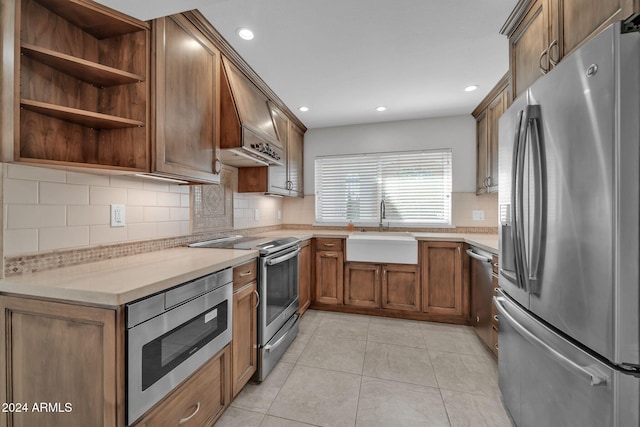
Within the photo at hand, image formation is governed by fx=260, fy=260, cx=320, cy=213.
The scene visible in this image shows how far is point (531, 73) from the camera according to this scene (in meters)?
1.49

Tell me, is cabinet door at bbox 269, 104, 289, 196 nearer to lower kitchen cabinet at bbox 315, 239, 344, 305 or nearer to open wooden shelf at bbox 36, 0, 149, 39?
lower kitchen cabinet at bbox 315, 239, 344, 305

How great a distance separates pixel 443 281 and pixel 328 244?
4.35ft

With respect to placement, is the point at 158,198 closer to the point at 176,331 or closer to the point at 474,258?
the point at 176,331

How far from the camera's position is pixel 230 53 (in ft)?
6.46

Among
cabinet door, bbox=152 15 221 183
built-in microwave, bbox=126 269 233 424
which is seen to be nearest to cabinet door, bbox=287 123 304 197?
cabinet door, bbox=152 15 221 183

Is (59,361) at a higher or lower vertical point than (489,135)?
lower

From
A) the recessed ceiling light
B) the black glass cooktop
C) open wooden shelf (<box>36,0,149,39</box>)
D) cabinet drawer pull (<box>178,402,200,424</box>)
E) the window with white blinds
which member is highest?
the recessed ceiling light

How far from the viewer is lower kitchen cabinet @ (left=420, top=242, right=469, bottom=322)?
2777 millimetres

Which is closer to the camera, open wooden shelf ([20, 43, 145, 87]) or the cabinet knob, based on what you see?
open wooden shelf ([20, 43, 145, 87])

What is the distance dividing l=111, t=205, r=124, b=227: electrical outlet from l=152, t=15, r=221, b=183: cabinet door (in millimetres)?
395

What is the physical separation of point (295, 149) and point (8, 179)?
2719 millimetres

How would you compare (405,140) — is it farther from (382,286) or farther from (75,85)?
(75,85)

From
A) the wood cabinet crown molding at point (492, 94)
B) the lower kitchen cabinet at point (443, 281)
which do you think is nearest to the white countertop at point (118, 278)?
the lower kitchen cabinet at point (443, 281)

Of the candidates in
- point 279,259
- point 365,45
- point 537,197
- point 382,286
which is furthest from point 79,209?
point 382,286
